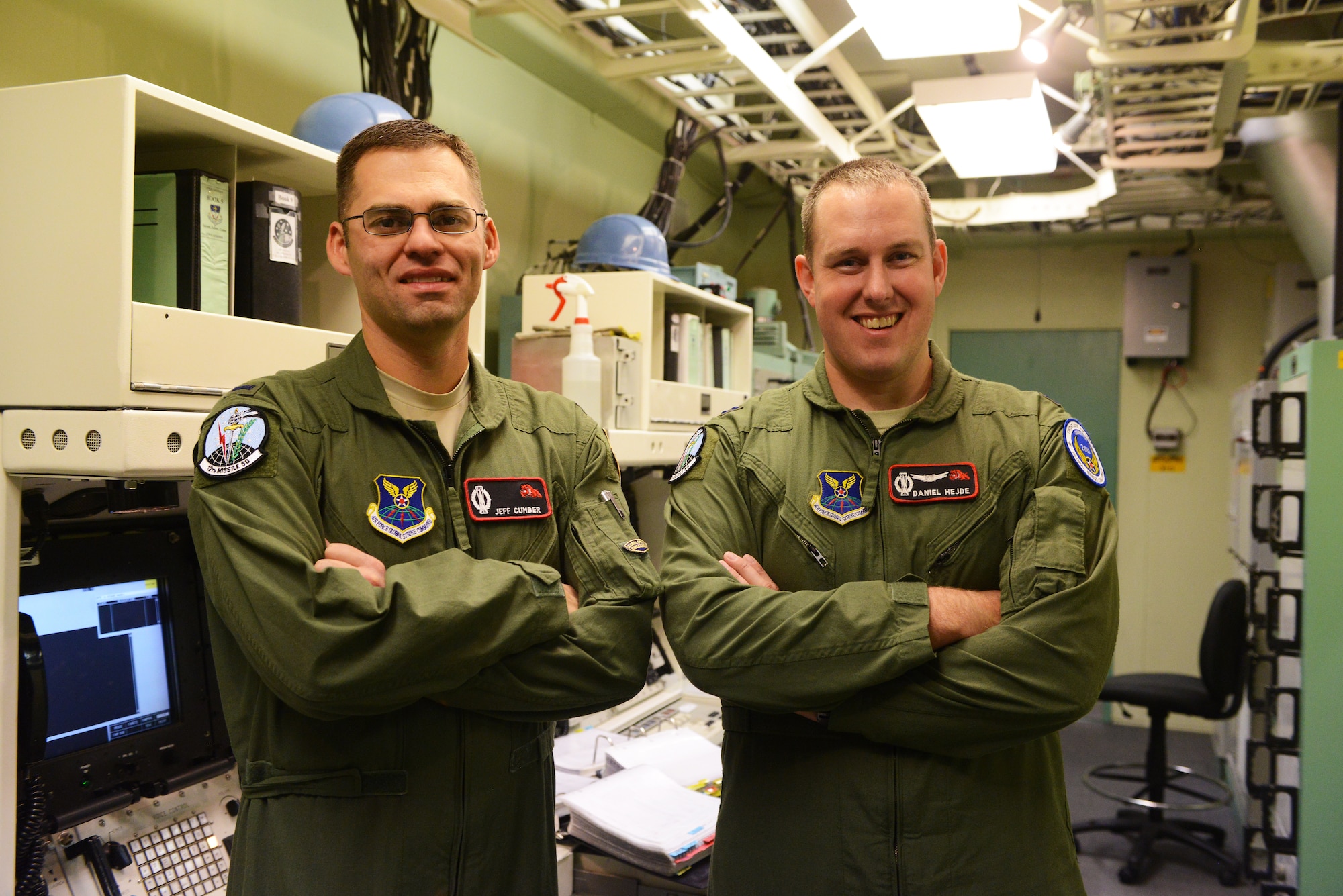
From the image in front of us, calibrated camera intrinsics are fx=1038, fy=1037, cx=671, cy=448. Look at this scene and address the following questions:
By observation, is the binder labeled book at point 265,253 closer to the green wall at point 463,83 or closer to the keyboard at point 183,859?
the green wall at point 463,83

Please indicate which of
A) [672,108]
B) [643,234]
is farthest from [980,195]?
[643,234]

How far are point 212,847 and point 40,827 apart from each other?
0.32 m

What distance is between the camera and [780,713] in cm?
146

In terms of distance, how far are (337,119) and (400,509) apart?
890mm

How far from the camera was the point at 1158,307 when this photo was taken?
6211 mm

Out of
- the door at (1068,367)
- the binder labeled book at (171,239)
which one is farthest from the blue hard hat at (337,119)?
the door at (1068,367)

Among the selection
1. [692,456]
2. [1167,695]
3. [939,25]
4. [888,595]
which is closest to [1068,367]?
[1167,695]

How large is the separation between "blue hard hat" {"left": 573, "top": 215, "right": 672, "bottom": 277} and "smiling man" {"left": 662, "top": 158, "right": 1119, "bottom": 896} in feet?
4.96

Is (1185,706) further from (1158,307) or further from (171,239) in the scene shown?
(171,239)

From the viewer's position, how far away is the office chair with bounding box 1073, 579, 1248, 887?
166 inches

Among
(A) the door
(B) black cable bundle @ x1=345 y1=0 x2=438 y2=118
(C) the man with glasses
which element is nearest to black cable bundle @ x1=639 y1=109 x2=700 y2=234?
(B) black cable bundle @ x1=345 y1=0 x2=438 y2=118

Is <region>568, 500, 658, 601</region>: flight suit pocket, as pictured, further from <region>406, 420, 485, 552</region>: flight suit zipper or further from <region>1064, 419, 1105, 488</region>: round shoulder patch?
<region>1064, 419, 1105, 488</region>: round shoulder patch

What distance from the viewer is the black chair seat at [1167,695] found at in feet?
14.2

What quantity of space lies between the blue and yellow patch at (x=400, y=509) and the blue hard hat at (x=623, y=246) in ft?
5.84
